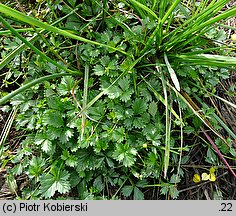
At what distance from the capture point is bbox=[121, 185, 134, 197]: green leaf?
1.04 m

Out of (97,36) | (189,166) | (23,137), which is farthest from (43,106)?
(189,166)

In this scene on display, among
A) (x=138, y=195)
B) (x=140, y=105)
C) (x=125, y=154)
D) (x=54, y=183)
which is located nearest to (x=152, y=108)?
(x=140, y=105)

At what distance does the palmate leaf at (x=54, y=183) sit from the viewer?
0.99 metres

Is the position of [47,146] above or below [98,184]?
above

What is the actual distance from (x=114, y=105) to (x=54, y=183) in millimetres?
301

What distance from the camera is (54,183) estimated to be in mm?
995

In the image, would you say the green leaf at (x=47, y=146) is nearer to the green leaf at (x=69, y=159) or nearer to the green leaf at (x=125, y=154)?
the green leaf at (x=69, y=159)

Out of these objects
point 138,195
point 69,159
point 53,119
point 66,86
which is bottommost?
point 138,195

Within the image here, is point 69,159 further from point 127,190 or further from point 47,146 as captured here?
point 127,190

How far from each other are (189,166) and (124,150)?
9.8 inches

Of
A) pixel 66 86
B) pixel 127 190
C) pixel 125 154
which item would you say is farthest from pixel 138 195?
pixel 66 86

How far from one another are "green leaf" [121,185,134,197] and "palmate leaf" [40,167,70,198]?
0.18 meters

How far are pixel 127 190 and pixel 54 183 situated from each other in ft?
0.75
